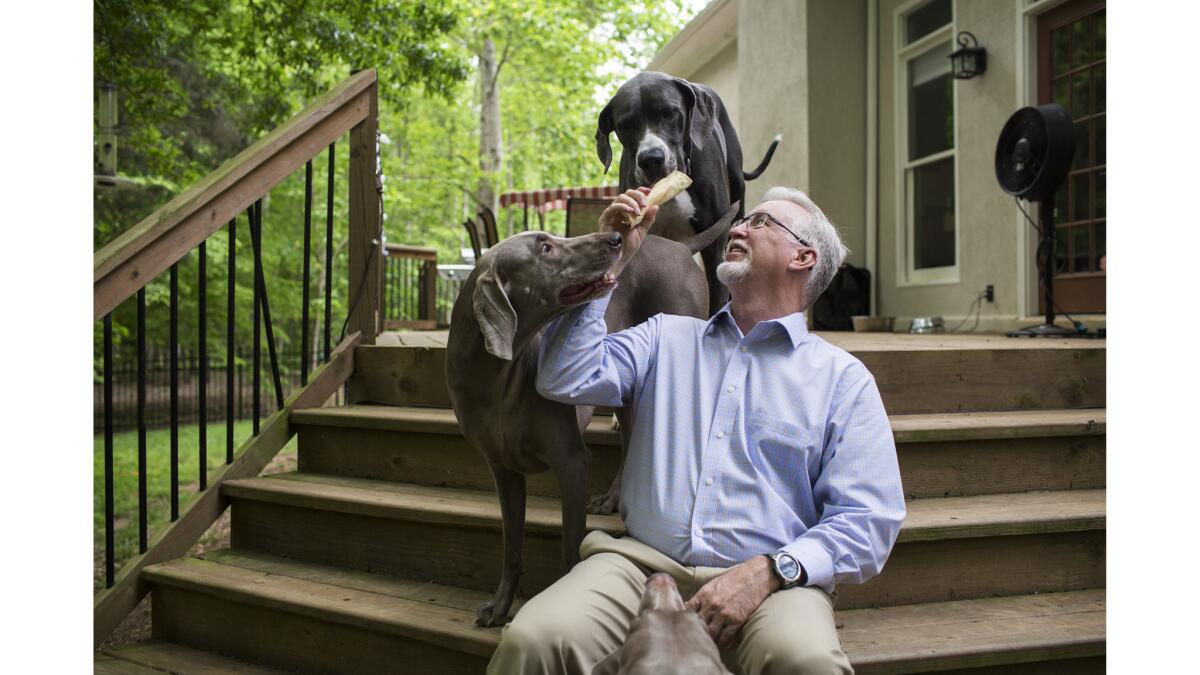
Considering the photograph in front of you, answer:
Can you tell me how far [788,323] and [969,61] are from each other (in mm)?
5297

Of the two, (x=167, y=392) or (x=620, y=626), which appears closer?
(x=620, y=626)

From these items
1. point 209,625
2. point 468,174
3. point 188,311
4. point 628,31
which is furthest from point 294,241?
point 209,625

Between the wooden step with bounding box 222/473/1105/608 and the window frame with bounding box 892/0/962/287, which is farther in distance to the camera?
the window frame with bounding box 892/0/962/287

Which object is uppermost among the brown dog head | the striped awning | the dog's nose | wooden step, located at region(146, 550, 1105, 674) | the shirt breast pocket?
the striped awning

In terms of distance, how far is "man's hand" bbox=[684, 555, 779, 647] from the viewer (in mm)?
1892

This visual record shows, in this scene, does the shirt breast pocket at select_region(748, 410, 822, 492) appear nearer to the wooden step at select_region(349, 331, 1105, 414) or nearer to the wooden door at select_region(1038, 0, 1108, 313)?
the wooden step at select_region(349, 331, 1105, 414)

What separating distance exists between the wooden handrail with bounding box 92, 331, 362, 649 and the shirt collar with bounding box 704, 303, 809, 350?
2079 millimetres

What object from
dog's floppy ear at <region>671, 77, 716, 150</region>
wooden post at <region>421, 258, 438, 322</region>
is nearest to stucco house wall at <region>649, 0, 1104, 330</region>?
wooden post at <region>421, 258, 438, 322</region>

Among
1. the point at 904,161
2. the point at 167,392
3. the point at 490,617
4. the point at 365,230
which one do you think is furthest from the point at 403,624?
the point at 167,392

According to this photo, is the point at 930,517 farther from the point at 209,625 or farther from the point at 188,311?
the point at 188,311

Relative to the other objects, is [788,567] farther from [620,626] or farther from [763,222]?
[763,222]

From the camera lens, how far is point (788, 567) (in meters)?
1.98

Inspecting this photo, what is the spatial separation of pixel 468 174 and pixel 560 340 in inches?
699

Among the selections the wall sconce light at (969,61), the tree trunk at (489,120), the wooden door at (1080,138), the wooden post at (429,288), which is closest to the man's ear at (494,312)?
the wooden door at (1080,138)
